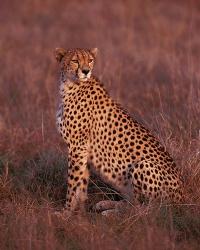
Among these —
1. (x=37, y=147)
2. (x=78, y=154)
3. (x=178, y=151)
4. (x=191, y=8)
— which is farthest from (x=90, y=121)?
(x=191, y=8)

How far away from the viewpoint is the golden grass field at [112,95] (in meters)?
4.62

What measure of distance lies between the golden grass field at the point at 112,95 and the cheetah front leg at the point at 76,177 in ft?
0.50

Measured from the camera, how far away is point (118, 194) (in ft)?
18.4

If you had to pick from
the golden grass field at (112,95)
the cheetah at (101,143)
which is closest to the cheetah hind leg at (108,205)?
the cheetah at (101,143)

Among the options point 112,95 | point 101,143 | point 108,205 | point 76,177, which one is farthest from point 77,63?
point 112,95

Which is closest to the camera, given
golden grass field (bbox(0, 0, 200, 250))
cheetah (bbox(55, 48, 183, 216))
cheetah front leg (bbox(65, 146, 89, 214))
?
golden grass field (bbox(0, 0, 200, 250))

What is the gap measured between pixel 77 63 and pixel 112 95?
2.87m

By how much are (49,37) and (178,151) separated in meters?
7.05

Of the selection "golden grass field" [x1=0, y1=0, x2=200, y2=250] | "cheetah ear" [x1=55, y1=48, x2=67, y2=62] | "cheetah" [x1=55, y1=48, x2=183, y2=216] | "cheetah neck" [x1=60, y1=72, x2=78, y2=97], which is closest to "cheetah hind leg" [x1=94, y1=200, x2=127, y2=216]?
"cheetah" [x1=55, y1=48, x2=183, y2=216]

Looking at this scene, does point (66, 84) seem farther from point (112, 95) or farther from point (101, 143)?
point (112, 95)

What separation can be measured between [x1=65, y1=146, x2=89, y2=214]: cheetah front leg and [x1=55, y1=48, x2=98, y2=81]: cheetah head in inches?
21.8

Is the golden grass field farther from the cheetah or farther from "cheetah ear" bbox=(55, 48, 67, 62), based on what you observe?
"cheetah ear" bbox=(55, 48, 67, 62)

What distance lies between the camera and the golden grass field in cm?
462

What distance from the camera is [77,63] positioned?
17.7 feet
